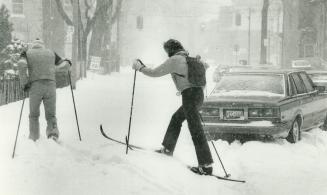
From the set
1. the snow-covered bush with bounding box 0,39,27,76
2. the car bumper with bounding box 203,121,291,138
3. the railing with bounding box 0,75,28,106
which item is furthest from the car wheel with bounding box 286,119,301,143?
the snow-covered bush with bounding box 0,39,27,76

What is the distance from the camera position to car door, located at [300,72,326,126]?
12406 millimetres

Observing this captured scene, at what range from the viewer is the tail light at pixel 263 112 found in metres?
10.5

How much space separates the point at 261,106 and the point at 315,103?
2516 mm

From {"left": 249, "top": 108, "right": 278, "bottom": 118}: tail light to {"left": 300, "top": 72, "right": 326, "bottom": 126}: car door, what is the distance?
2.05 m

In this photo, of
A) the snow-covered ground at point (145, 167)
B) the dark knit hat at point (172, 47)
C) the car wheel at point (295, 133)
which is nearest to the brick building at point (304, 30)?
the car wheel at point (295, 133)

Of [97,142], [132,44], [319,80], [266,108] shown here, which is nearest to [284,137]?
[266,108]

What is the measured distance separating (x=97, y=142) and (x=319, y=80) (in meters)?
8.56

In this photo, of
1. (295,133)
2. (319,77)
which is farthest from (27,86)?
(319,77)

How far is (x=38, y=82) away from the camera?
9.78 m

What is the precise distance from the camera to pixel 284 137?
1077 cm

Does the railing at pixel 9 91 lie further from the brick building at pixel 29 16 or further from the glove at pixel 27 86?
the brick building at pixel 29 16

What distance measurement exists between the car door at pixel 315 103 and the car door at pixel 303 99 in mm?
166

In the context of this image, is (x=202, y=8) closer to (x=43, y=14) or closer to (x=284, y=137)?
(x=43, y=14)

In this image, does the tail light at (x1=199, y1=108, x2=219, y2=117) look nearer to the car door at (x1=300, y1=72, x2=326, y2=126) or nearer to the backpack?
the car door at (x1=300, y1=72, x2=326, y2=126)
